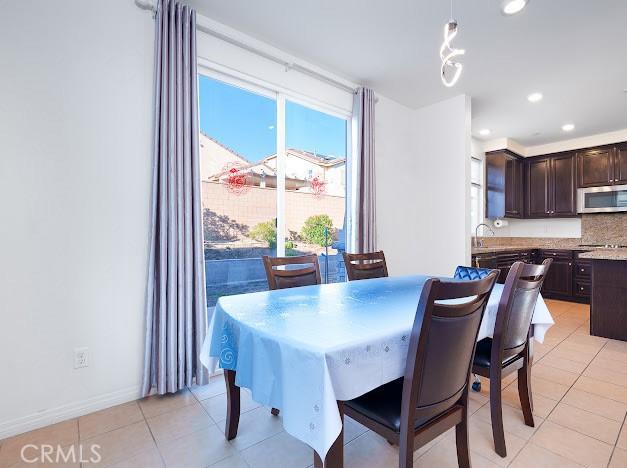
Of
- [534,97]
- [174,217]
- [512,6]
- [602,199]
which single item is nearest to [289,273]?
[174,217]

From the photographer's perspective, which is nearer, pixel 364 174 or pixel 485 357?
pixel 485 357

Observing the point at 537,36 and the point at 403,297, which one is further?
the point at 537,36

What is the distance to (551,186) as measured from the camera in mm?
5430

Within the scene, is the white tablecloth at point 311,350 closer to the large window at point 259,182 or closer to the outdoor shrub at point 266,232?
the large window at point 259,182

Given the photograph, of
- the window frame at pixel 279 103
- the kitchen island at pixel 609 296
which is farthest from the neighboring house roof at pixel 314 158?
the kitchen island at pixel 609 296

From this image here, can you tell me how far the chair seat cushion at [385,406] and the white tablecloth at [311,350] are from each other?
13 cm

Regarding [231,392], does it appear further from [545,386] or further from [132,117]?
[545,386]

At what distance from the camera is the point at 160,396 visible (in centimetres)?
218

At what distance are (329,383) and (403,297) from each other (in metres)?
0.90

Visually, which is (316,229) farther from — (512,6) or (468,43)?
(512,6)

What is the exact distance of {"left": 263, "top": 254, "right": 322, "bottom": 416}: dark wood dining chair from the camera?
2068 millimetres

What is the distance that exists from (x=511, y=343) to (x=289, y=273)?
4.28 feet

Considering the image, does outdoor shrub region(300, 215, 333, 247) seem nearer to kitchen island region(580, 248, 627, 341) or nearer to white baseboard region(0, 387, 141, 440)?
white baseboard region(0, 387, 141, 440)

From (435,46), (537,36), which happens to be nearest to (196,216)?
(435,46)
